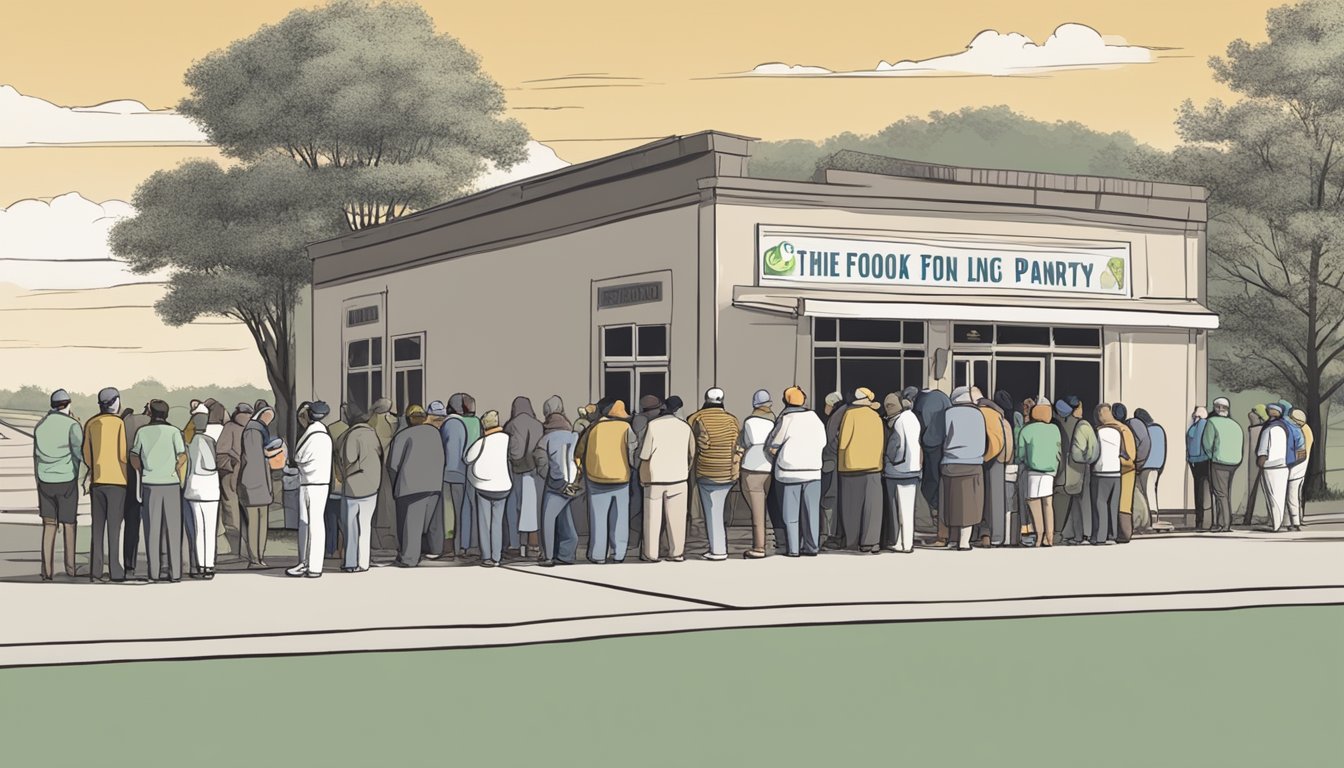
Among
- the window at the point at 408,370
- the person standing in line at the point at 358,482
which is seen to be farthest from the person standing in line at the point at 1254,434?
the window at the point at 408,370

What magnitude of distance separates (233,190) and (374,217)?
4.55m

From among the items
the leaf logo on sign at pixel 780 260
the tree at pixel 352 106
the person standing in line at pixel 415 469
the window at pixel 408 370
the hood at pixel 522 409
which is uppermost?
the tree at pixel 352 106

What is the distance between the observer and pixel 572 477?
57.3 ft

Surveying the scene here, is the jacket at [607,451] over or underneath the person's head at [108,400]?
underneath

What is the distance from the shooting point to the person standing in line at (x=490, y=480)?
17062mm

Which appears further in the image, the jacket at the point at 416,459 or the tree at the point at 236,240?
the tree at the point at 236,240

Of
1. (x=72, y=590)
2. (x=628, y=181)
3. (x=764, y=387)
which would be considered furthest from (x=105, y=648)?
(x=628, y=181)

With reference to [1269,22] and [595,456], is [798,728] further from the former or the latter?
[1269,22]

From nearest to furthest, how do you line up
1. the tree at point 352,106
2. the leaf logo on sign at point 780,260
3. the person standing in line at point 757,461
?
the person standing in line at point 757,461
the leaf logo on sign at point 780,260
the tree at point 352,106

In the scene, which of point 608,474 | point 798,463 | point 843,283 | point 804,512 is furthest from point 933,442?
point 843,283

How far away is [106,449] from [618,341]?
10.6 m

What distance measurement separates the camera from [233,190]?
2010 inches

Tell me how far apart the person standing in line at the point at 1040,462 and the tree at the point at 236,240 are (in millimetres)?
33893

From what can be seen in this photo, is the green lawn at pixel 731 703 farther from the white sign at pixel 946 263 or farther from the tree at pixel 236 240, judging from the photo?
the tree at pixel 236 240
